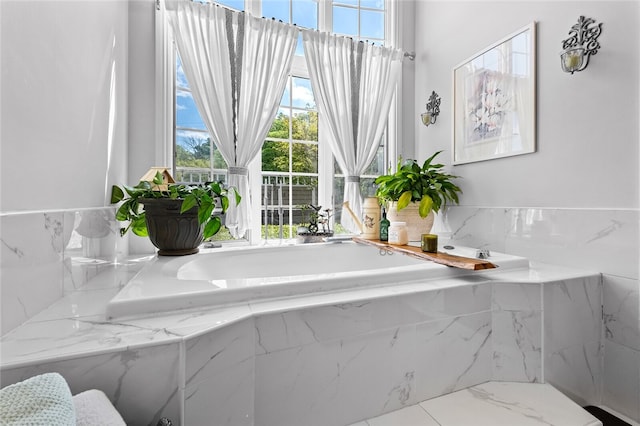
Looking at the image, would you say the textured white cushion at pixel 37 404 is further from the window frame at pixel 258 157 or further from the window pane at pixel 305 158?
the window pane at pixel 305 158

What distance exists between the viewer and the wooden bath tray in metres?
1.30

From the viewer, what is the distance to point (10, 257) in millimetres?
775

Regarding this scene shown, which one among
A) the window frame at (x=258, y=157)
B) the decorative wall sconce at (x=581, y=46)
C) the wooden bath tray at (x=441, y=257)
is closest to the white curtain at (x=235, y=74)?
the window frame at (x=258, y=157)

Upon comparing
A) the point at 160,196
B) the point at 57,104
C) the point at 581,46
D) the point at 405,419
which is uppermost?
the point at 581,46

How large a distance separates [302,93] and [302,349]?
2.18m

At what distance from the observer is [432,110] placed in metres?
2.52

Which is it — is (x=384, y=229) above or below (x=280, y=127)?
below

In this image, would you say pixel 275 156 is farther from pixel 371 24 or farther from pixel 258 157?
pixel 371 24

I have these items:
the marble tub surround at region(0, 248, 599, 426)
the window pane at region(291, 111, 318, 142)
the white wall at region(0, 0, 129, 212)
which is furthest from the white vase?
the white wall at region(0, 0, 129, 212)

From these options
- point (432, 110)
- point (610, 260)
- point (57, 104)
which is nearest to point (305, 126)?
point (432, 110)

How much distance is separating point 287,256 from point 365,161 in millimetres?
1132

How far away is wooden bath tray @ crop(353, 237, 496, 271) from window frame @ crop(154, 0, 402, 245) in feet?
2.60

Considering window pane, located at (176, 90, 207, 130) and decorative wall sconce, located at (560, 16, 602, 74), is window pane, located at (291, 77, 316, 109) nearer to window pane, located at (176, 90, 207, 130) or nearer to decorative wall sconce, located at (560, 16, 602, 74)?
window pane, located at (176, 90, 207, 130)

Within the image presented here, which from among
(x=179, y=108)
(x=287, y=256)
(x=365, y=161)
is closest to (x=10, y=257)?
(x=287, y=256)
